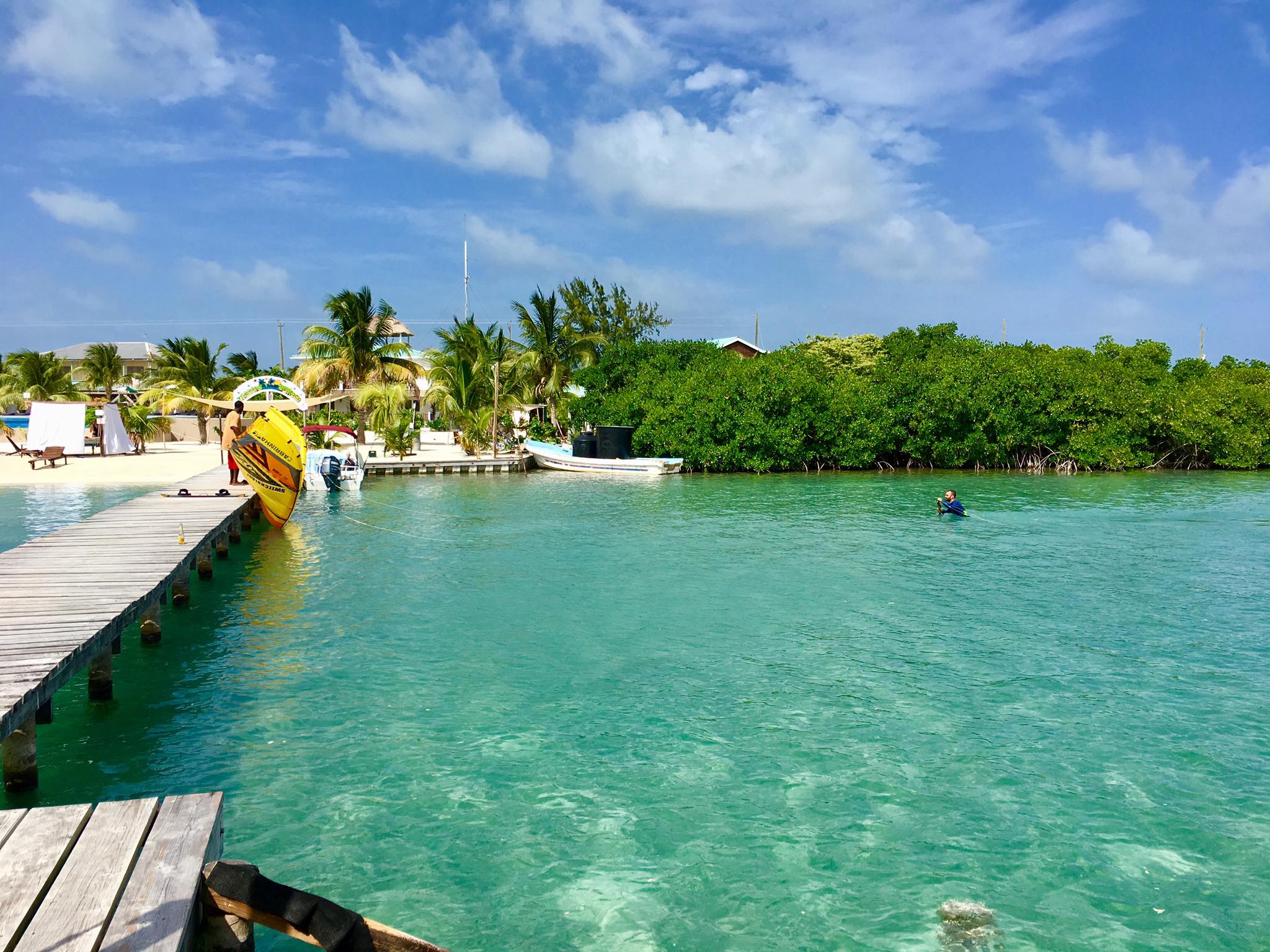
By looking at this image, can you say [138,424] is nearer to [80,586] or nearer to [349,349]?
[349,349]

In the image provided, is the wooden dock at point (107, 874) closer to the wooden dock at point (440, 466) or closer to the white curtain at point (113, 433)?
the wooden dock at point (440, 466)

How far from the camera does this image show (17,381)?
57.0m

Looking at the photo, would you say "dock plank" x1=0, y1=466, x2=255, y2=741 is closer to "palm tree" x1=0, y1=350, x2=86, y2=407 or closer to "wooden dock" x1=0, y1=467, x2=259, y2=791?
"wooden dock" x1=0, y1=467, x2=259, y2=791

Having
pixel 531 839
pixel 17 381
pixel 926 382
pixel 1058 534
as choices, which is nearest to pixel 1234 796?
pixel 531 839

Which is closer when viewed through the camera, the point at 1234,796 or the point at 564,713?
the point at 1234,796

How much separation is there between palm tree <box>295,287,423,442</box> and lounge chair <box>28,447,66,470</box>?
40.9ft

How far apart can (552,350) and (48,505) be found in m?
26.8

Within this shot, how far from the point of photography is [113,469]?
109ft

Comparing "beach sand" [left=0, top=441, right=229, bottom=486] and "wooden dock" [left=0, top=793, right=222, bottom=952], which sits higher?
"beach sand" [left=0, top=441, right=229, bottom=486]

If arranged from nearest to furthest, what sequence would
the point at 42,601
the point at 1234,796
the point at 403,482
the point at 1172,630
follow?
the point at 1234,796
the point at 42,601
the point at 1172,630
the point at 403,482

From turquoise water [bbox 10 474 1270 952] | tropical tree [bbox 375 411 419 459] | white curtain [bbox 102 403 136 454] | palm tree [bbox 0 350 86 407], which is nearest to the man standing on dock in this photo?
turquoise water [bbox 10 474 1270 952]

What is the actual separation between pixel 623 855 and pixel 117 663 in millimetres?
7442

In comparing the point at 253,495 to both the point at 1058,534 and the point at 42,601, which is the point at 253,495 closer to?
the point at 42,601

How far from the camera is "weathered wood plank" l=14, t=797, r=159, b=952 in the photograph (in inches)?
141
